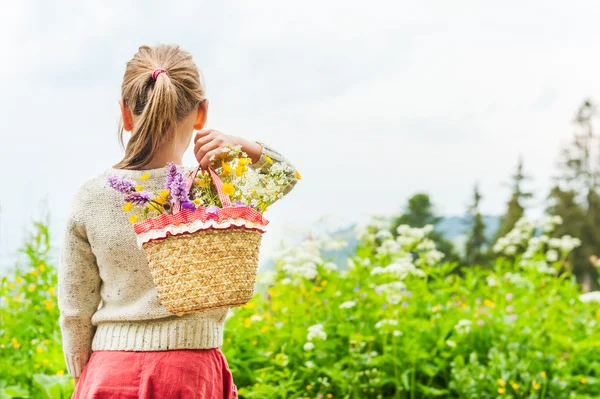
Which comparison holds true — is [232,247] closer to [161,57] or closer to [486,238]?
[161,57]

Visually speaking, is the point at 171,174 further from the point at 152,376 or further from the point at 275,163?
the point at 152,376

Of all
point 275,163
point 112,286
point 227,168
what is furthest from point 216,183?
point 112,286

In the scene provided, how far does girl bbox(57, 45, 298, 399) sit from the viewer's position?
5.18 ft

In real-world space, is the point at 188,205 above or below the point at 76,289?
above

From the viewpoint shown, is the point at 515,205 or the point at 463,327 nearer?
the point at 463,327

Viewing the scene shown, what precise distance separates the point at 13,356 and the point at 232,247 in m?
2.38

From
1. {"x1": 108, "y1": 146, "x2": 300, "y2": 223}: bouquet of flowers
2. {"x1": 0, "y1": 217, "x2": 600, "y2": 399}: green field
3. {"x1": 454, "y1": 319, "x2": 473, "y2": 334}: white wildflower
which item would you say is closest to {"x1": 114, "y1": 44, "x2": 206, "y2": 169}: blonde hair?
{"x1": 108, "y1": 146, "x2": 300, "y2": 223}: bouquet of flowers

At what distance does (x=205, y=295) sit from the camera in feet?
4.67

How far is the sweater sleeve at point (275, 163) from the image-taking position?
1.74 metres

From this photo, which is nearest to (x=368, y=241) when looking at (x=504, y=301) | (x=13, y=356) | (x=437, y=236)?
(x=504, y=301)

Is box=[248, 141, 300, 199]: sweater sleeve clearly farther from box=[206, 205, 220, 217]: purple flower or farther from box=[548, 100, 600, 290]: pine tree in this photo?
box=[548, 100, 600, 290]: pine tree

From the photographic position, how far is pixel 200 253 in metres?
1.42

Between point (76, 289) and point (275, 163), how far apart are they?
560 mm

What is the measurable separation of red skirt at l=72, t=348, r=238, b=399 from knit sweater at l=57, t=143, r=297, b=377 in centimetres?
2
